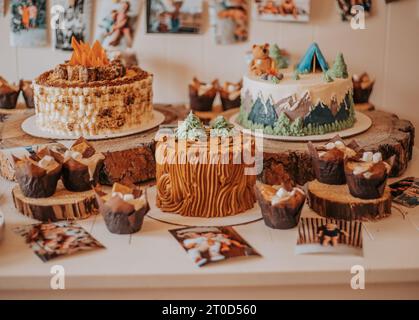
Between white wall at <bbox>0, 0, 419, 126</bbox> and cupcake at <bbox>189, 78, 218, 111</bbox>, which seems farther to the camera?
white wall at <bbox>0, 0, 419, 126</bbox>

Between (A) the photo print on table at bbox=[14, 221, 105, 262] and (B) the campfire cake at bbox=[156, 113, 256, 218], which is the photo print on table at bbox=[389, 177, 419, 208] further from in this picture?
(A) the photo print on table at bbox=[14, 221, 105, 262]

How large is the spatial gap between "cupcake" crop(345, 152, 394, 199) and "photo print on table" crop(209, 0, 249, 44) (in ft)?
3.48

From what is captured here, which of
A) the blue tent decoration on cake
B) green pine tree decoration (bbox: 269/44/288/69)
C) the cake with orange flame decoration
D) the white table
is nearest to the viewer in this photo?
the white table

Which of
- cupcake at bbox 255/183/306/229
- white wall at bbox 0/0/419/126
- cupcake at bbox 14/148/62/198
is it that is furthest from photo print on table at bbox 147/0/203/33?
cupcake at bbox 255/183/306/229

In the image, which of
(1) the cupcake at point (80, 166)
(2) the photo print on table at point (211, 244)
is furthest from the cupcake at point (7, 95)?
(2) the photo print on table at point (211, 244)

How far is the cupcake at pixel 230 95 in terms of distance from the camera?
2.61 m

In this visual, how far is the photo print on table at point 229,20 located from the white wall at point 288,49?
0.03 meters

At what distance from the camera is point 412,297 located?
1668 mm

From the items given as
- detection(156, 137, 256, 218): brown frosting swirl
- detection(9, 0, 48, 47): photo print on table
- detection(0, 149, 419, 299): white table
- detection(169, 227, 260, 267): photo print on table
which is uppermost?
detection(9, 0, 48, 47): photo print on table

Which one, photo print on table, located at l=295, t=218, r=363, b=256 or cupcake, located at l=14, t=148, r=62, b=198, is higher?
cupcake, located at l=14, t=148, r=62, b=198

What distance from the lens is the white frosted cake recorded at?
6.97ft

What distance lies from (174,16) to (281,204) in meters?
1.23

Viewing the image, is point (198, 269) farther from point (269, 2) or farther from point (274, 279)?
point (269, 2)
